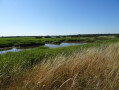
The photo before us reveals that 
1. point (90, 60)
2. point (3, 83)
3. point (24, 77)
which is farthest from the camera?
point (90, 60)

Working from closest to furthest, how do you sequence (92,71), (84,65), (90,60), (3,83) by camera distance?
(3,83) < (92,71) < (84,65) < (90,60)

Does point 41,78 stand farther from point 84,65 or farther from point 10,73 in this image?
point 84,65

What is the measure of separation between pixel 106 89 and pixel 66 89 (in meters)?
0.90

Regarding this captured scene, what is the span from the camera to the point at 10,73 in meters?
2.27

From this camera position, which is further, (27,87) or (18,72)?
(18,72)

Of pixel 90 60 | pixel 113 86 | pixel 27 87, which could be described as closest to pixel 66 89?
pixel 27 87

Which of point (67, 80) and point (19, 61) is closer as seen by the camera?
point (67, 80)

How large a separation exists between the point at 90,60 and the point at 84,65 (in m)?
0.46

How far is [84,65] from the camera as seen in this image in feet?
9.53

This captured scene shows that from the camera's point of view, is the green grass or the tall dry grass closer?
the tall dry grass

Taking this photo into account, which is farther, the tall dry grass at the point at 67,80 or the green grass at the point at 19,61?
the green grass at the point at 19,61

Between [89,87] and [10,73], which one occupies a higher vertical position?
[10,73]

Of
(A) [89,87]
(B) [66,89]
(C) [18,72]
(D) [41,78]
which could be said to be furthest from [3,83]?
(A) [89,87]

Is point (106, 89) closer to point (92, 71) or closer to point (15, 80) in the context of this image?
point (92, 71)
